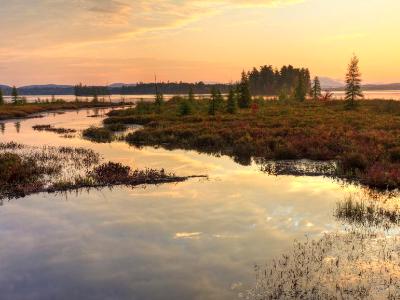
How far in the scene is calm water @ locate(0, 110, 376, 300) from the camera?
8.56 metres

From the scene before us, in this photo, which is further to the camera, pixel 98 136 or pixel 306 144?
pixel 98 136

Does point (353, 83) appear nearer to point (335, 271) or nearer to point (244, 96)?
point (244, 96)

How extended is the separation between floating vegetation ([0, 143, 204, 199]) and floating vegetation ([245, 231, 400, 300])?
9.48m

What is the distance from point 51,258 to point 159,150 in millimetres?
18970

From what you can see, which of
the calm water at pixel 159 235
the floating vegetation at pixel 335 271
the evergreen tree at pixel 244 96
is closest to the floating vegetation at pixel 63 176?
the calm water at pixel 159 235

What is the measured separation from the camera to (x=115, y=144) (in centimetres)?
3278

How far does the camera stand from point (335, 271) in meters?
8.84

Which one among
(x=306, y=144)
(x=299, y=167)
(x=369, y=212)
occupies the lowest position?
(x=369, y=212)

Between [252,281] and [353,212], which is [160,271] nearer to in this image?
[252,281]

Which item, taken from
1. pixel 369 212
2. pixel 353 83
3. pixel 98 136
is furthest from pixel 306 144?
pixel 353 83

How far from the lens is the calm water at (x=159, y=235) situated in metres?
8.56

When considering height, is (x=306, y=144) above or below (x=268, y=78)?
below

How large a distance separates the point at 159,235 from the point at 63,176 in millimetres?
9926

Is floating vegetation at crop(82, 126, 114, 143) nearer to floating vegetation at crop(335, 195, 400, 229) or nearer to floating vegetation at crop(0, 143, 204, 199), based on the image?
floating vegetation at crop(0, 143, 204, 199)
